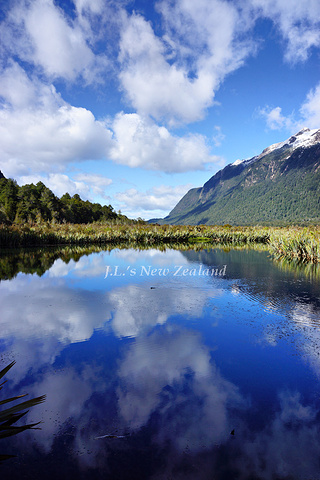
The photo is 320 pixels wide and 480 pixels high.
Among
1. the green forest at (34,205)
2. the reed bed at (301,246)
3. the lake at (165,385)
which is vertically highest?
the green forest at (34,205)

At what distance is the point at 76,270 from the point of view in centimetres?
1185

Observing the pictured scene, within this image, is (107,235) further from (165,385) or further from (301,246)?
(165,385)

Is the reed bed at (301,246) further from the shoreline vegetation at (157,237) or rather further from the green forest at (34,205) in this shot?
the green forest at (34,205)

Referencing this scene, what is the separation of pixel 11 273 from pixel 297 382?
10.5 meters

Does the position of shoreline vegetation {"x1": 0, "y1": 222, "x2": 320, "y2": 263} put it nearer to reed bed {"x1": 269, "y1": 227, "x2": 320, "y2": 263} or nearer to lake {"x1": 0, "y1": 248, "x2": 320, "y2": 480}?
reed bed {"x1": 269, "y1": 227, "x2": 320, "y2": 263}

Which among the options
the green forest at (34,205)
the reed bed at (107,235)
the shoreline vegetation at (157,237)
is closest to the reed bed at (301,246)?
the shoreline vegetation at (157,237)

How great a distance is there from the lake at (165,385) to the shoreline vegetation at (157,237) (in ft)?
32.7

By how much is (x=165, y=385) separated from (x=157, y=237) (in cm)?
2710

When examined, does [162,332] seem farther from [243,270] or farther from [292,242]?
[292,242]

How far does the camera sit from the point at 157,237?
3041 cm

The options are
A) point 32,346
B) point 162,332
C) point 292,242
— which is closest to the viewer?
point 32,346

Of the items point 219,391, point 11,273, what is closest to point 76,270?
point 11,273

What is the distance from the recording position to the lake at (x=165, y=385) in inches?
91.9

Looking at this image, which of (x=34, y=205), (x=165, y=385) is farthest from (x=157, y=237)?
(x=34, y=205)
